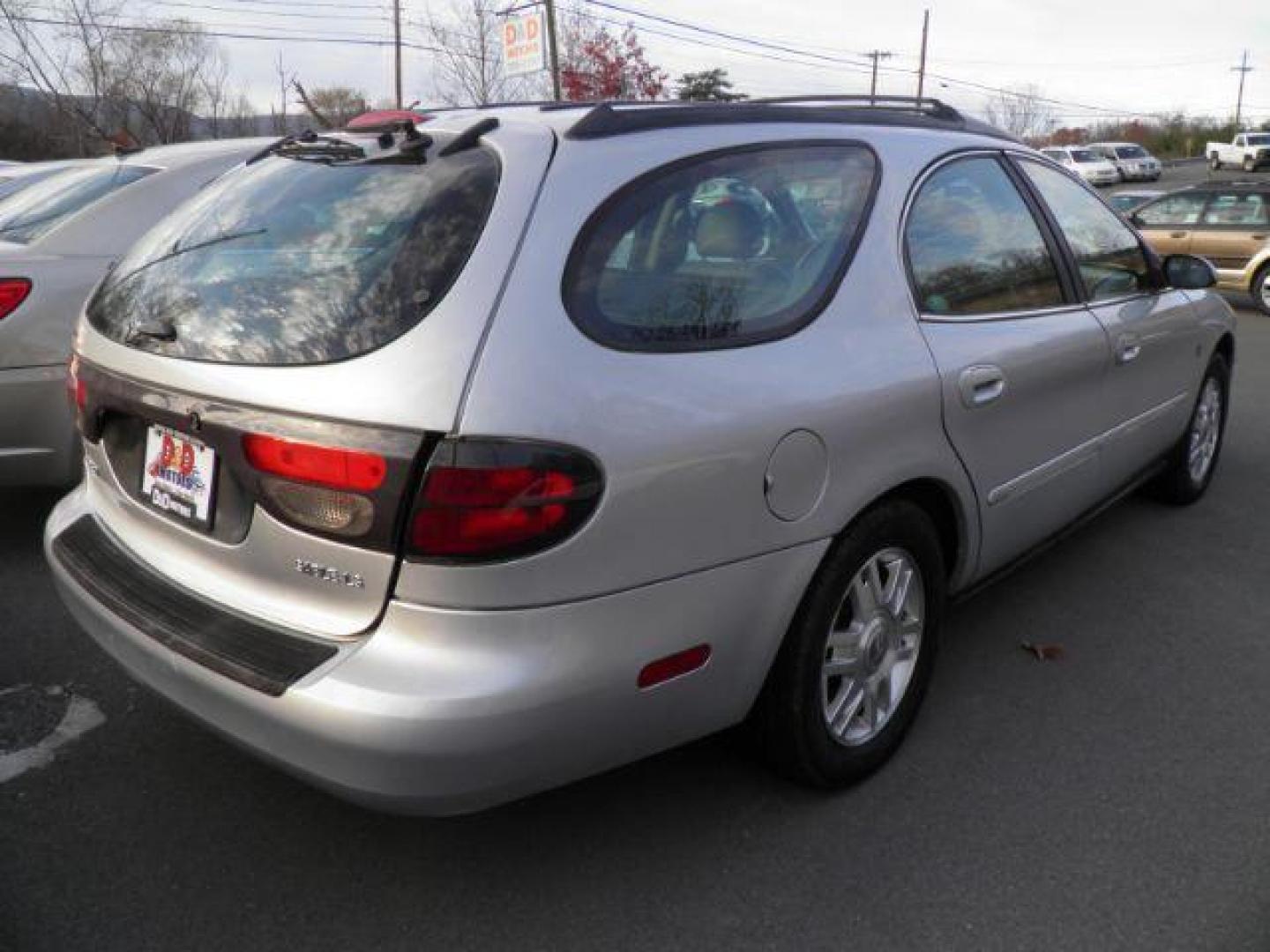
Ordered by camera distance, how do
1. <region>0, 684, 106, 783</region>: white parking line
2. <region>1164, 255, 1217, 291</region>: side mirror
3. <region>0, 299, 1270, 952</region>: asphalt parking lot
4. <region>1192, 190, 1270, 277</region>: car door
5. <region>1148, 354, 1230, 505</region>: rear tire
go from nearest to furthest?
<region>0, 299, 1270, 952</region>: asphalt parking lot → <region>0, 684, 106, 783</region>: white parking line → <region>1164, 255, 1217, 291</region>: side mirror → <region>1148, 354, 1230, 505</region>: rear tire → <region>1192, 190, 1270, 277</region>: car door

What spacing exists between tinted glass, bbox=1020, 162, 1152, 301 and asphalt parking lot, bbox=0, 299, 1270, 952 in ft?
4.40

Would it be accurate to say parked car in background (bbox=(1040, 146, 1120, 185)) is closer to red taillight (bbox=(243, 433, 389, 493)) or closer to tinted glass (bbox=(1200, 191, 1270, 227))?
tinted glass (bbox=(1200, 191, 1270, 227))

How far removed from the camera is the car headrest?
2318 mm

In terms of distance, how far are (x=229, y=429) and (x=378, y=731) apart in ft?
2.16

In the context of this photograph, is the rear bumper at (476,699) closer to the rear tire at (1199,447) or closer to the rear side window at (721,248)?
the rear side window at (721,248)

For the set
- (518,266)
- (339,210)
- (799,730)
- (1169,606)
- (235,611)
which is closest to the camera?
(518,266)

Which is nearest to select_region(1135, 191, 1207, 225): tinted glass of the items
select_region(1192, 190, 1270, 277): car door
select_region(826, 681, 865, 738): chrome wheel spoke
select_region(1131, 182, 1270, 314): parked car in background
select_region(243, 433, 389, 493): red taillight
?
select_region(1131, 182, 1270, 314): parked car in background

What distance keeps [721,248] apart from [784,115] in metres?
0.52

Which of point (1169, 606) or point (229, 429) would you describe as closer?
point (229, 429)

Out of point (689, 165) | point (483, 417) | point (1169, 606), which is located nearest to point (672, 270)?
point (689, 165)

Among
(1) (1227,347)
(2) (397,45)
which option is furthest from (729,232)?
(2) (397,45)

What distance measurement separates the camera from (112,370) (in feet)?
7.81

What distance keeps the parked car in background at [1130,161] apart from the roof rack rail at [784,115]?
1915 inches

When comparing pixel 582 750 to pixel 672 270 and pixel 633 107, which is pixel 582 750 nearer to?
pixel 672 270
